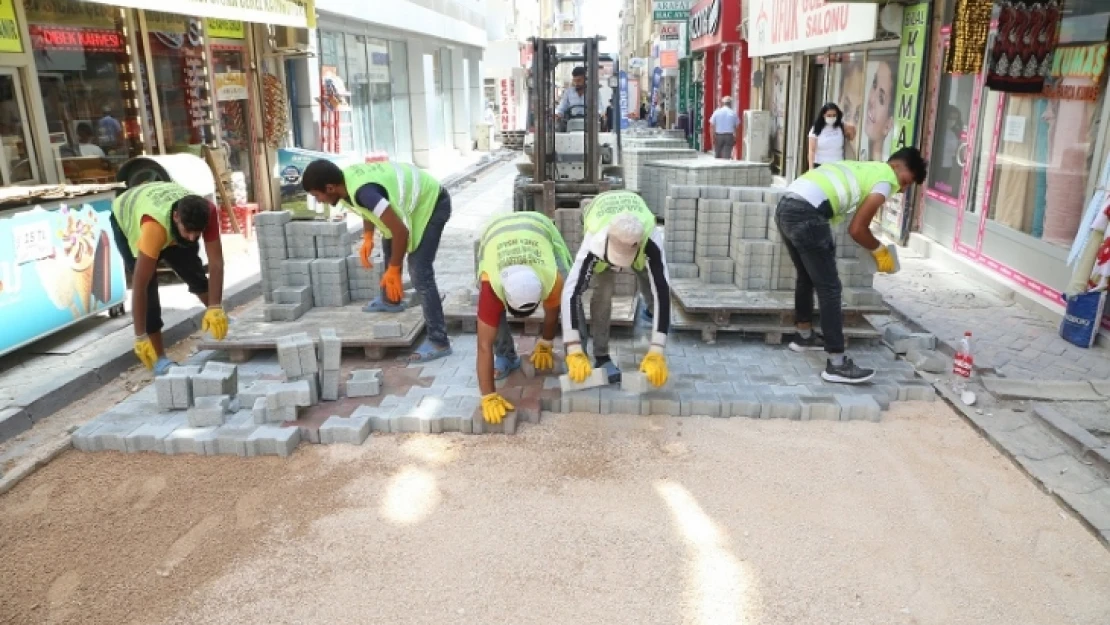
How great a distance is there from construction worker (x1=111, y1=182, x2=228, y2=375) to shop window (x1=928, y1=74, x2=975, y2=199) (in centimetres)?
744

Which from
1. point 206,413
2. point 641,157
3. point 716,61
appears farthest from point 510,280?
point 716,61

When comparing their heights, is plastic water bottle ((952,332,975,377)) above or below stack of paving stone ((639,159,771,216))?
below

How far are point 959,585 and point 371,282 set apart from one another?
4.85m

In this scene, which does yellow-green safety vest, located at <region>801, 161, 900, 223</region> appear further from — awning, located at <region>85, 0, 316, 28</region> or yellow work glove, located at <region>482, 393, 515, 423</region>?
awning, located at <region>85, 0, 316, 28</region>

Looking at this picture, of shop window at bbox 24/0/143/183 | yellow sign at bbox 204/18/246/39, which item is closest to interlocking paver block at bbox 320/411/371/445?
shop window at bbox 24/0/143/183

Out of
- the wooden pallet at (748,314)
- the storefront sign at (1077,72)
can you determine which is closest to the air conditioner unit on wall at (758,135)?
the storefront sign at (1077,72)

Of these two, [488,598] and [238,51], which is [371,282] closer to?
[488,598]

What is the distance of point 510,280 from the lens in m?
4.00

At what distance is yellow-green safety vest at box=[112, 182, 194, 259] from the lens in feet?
16.3

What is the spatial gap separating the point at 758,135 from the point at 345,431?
13.8 meters

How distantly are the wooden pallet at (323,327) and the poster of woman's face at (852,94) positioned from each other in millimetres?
8071

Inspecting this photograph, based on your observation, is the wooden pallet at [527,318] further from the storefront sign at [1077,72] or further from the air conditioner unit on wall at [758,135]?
the air conditioner unit on wall at [758,135]

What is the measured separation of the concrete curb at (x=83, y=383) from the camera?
15.6 ft

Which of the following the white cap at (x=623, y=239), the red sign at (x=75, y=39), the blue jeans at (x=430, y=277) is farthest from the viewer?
the red sign at (x=75, y=39)
